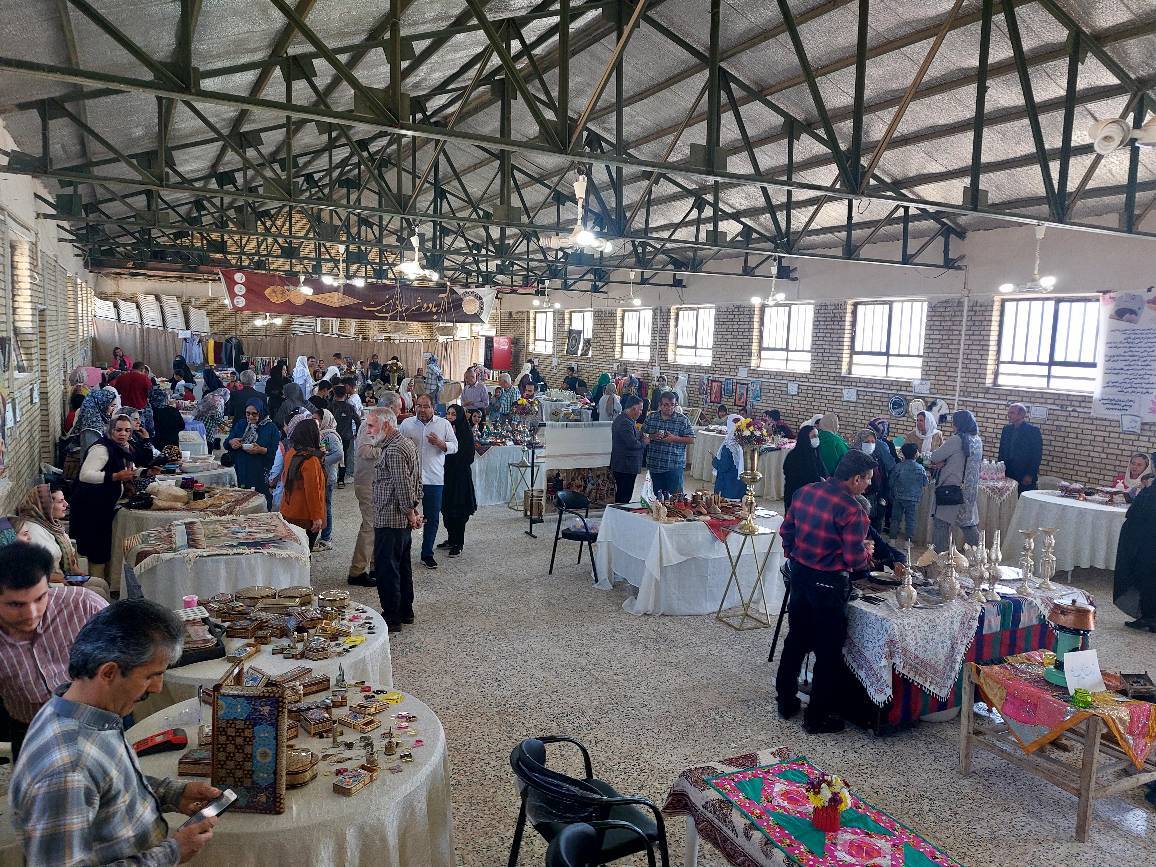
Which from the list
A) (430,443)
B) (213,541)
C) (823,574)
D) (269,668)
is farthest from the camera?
(430,443)

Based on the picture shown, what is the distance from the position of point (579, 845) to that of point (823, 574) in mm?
2537

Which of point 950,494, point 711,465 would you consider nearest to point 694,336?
point 711,465

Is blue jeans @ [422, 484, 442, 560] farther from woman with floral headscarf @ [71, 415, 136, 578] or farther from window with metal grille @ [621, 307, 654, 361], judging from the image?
window with metal grille @ [621, 307, 654, 361]

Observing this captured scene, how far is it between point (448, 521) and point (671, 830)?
474cm

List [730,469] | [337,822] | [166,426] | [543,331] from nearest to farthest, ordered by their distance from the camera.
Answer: [337,822] → [730,469] → [166,426] → [543,331]

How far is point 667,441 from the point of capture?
796 centimetres

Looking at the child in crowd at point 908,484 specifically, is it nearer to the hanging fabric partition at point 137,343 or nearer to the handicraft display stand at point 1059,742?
the handicraft display stand at point 1059,742

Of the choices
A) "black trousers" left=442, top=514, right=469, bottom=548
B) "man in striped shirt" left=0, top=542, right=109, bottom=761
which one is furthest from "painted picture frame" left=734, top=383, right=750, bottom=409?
"man in striped shirt" left=0, top=542, right=109, bottom=761

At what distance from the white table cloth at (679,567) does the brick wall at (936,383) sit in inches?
219

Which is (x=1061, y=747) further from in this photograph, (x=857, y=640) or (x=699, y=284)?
(x=699, y=284)

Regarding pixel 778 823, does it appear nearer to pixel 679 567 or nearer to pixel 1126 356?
pixel 679 567

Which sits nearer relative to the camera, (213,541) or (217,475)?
(213,541)

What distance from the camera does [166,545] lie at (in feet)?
15.4

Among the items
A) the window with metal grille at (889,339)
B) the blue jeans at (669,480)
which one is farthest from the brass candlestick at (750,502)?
the window with metal grille at (889,339)
